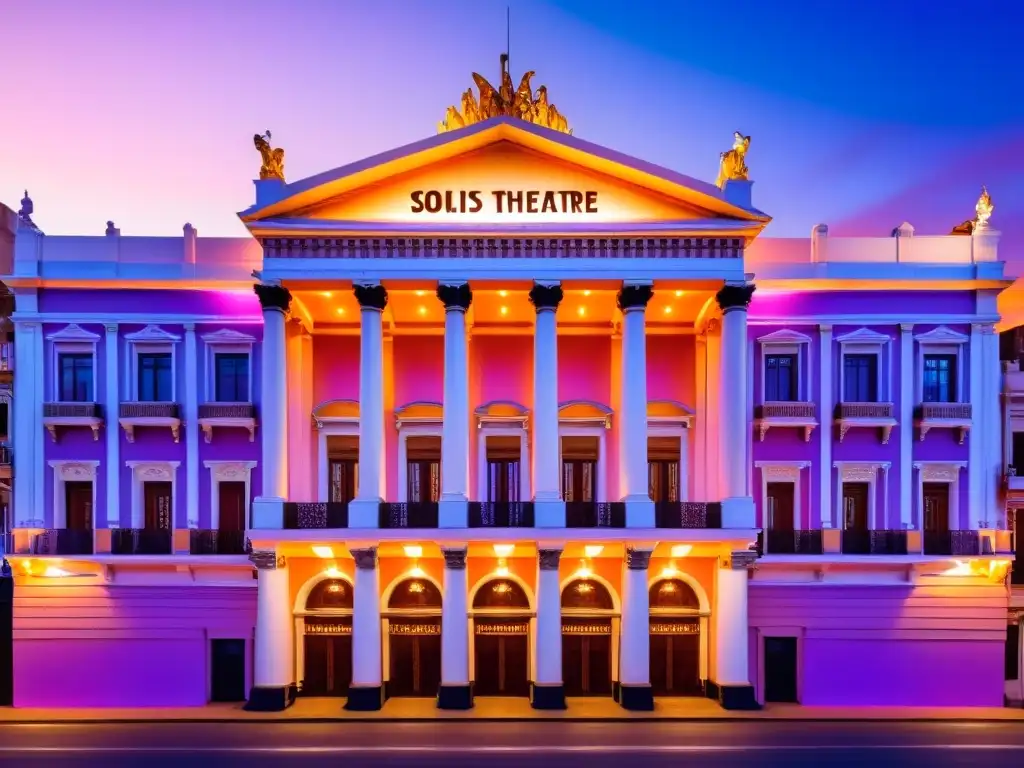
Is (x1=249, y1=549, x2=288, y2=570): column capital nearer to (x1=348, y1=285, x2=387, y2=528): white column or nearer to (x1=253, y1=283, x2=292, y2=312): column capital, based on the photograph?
(x1=348, y1=285, x2=387, y2=528): white column

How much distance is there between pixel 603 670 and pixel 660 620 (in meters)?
2.15

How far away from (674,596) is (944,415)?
9256 mm

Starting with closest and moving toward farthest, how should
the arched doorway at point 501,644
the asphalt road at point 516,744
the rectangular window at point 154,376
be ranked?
the asphalt road at point 516,744
the arched doorway at point 501,644
the rectangular window at point 154,376

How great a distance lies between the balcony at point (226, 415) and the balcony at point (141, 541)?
3.06 m

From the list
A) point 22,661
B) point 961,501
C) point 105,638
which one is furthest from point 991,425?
point 22,661

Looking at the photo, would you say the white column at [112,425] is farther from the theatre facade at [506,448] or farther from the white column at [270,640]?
the white column at [270,640]

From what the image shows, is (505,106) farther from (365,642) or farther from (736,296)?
(365,642)

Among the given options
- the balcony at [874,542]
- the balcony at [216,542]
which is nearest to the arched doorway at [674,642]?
the balcony at [874,542]

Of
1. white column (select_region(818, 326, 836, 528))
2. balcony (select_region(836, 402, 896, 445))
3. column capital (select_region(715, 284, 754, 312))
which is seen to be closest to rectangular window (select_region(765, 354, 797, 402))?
white column (select_region(818, 326, 836, 528))

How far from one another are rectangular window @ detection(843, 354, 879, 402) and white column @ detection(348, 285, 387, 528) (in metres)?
13.5

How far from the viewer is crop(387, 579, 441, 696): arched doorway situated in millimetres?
20578

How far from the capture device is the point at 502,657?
2061cm

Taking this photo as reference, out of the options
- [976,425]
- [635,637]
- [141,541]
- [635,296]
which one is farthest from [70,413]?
[976,425]

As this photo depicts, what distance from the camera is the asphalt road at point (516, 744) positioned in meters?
15.9
